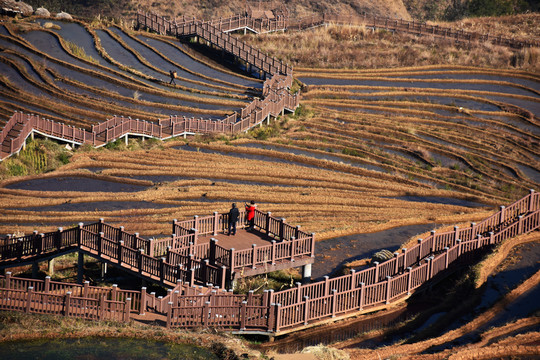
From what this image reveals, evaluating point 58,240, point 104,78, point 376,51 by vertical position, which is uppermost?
point 376,51

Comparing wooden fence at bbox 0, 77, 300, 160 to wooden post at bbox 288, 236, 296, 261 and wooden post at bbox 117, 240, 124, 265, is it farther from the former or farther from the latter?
wooden post at bbox 288, 236, 296, 261

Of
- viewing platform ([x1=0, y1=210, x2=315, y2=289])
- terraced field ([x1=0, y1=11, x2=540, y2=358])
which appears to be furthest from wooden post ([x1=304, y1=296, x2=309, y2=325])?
viewing platform ([x1=0, y1=210, x2=315, y2=289])

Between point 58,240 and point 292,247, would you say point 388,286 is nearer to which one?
point 292,247

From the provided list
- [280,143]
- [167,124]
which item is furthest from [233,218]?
[167,124]

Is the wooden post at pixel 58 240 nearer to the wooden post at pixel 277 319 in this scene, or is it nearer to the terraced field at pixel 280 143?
the terraced field at pixel 280 143

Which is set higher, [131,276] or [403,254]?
[403,254]

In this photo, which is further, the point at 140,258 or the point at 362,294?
the point at 140,258

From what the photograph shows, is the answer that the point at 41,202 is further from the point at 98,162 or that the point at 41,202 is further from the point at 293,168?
the point at 293,168

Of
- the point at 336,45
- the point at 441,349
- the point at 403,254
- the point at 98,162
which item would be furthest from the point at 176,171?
the point at 336,45
